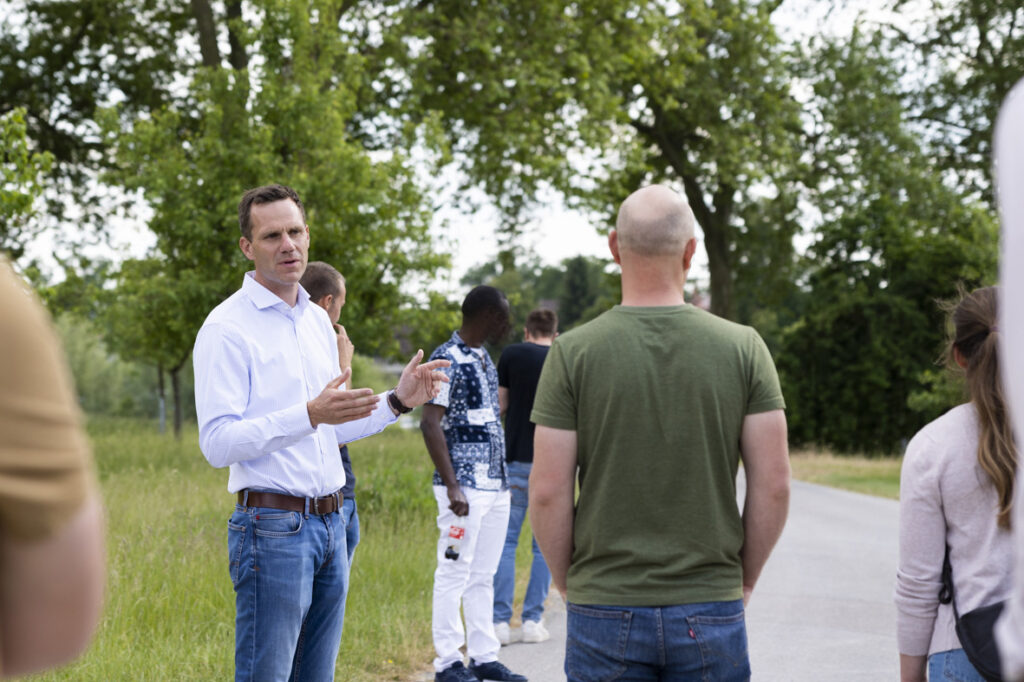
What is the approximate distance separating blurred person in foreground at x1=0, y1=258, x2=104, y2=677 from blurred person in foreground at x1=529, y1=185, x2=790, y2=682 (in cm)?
181

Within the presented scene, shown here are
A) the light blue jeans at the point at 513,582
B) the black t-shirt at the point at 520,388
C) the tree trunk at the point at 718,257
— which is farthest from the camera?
the tree trunk at the point at 718,257

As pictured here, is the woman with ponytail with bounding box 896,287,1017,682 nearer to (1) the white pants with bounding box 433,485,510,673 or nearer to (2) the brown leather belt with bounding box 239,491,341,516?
(2) the brown leather belt with bounding box 239,491,341,516

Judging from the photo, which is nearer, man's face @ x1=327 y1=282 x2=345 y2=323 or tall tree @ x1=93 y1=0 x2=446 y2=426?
man's face @ x1=327 y1=282 x2=345 y2=323

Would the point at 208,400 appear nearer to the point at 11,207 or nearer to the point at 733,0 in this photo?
the point at 11,207

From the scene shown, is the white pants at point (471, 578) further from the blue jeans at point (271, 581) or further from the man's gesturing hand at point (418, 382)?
the blue jeans at point (271, 581)

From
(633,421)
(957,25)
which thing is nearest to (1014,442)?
(633,421)

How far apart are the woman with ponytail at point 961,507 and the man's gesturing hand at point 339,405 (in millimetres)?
1555

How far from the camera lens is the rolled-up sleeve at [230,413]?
3.48 metres

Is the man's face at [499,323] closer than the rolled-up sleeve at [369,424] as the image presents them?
No

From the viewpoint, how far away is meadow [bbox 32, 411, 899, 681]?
5.63m

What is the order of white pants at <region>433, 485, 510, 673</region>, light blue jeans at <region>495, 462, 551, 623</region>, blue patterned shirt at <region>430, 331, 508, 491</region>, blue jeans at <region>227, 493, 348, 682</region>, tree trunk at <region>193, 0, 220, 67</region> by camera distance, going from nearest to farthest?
blue jeans at <region>227, 493, 348, 682</region> < white pants at <region>433, 485, 510, 673</region> < blue patterned shirt at <region>430, 331, 508, 491</region> < light blue jeans at <region>495, 462, 551, 623</region> < tree trunk at <region>193, 0, 220, 67</region>

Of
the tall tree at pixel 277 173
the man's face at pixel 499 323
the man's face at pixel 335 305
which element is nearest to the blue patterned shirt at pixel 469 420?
the man's face at pixel 499 323

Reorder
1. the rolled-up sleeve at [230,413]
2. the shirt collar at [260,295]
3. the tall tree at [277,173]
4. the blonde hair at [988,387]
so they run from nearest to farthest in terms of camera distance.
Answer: the blonde hair at [988,387] < the rolled-up sleeve at [230,413] < the shirt collar at [260,295] < the tall tree at [277,173]

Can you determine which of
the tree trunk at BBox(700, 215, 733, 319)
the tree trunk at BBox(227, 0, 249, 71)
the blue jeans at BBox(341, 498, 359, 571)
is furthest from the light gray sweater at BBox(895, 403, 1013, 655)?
the tree trunk at BBox(700, 215, 733, 319)
